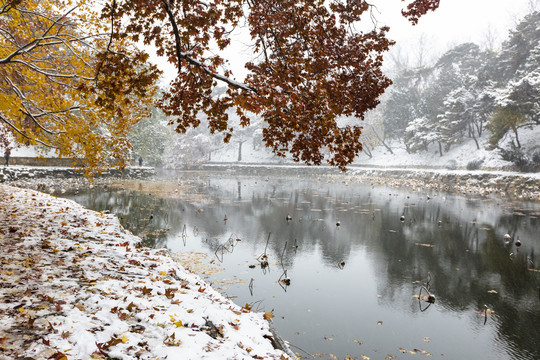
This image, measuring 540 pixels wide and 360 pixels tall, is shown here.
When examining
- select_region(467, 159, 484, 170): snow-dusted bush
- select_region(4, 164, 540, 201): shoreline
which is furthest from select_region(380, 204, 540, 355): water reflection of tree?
select_region(467, 159, 484, 170): snow-dusted bush

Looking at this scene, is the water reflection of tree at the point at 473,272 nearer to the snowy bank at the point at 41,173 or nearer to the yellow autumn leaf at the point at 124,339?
the yellow autumn leaf at the point at 124,339

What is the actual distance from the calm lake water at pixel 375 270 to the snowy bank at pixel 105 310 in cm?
227

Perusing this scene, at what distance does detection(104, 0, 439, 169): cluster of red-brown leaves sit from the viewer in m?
5.60

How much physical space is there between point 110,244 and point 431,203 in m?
21.6

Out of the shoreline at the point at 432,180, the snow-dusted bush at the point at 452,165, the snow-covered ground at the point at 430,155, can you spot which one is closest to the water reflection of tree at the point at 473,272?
the shoreline at the point at 432,180

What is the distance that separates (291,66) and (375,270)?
717 cm

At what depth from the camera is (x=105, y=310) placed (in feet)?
12.8

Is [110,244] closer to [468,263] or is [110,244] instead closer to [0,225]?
[0,225]

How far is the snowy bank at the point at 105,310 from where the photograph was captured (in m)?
3.20

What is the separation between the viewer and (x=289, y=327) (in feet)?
A: 22.6

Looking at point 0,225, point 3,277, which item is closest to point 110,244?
point 0,225

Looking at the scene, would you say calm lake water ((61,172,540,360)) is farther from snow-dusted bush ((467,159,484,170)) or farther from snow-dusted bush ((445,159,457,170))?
snow-dusted bush ((445,159,457,170))

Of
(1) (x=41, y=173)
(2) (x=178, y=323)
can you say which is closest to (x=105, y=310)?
(2) (x=178, y=323)

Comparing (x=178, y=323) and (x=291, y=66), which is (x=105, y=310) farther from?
(x=291, y=66)
